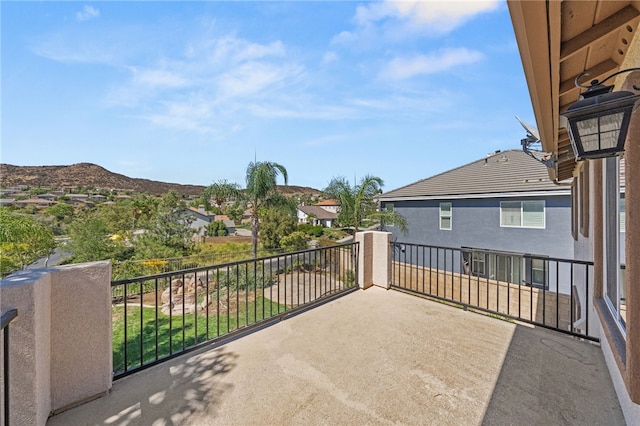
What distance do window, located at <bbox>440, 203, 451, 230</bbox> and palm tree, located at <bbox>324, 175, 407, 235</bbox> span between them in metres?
2.83

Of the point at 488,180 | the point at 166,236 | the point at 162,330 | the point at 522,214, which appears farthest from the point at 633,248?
the point at 166,236

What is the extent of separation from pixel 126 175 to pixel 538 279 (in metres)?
76.2

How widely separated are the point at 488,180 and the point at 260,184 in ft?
33.3

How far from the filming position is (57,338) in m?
2.03

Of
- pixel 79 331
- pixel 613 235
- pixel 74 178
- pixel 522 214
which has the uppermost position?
pixel 74 178

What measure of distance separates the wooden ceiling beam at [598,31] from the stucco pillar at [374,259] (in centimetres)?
368

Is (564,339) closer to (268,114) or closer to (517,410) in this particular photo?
(517,410)

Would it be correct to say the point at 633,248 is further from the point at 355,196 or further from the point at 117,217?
the point at 117,217

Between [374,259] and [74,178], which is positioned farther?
[74,178]

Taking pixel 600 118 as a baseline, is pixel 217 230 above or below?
below

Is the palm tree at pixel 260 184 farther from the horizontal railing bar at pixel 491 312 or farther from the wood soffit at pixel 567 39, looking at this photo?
the wood soffit at pixel 567 39

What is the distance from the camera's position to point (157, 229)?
52.6ft

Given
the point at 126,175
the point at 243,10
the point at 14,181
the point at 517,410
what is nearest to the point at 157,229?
the point at 243,10

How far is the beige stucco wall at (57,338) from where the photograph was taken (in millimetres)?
1667
